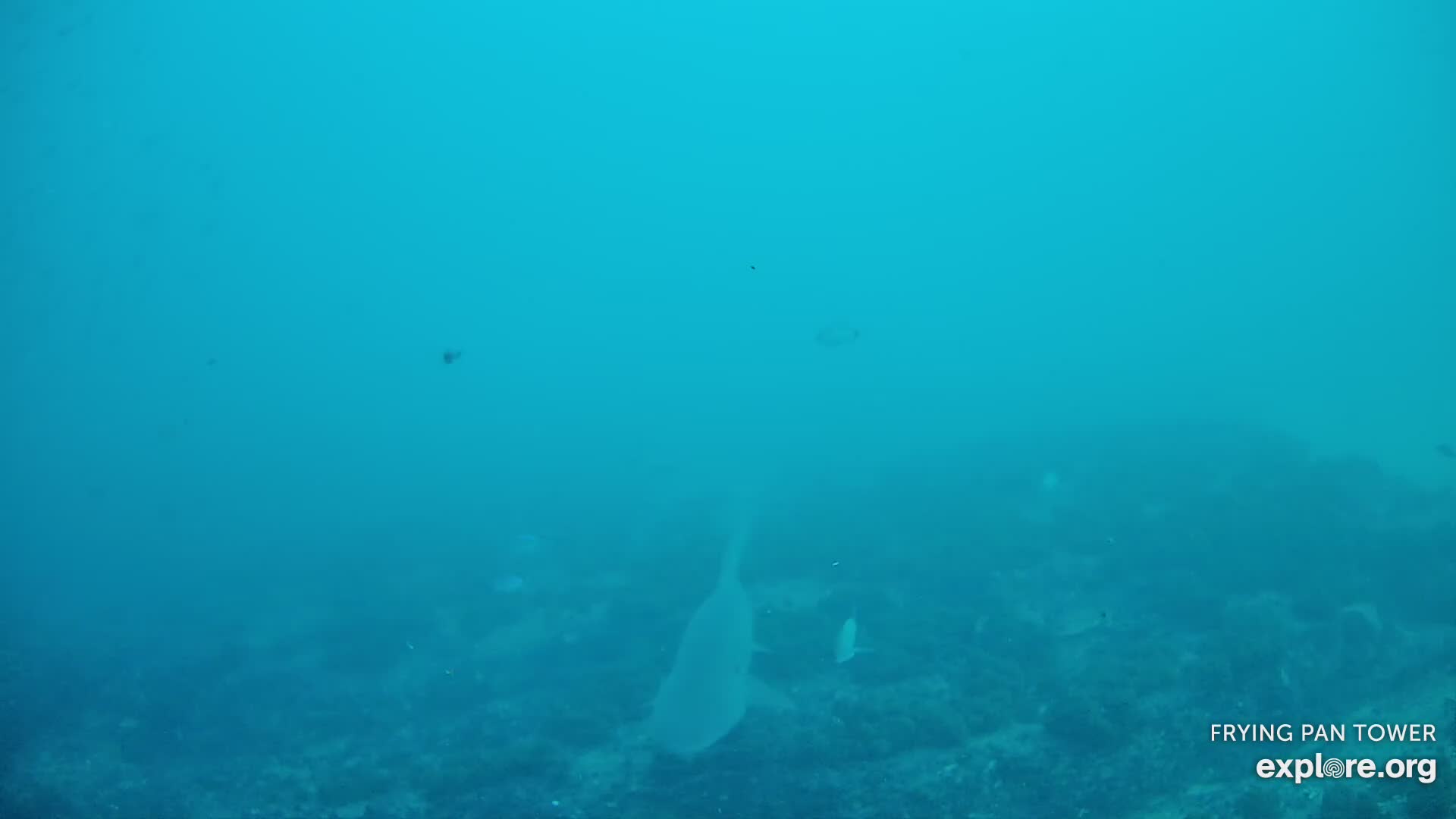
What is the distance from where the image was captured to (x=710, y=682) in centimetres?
741

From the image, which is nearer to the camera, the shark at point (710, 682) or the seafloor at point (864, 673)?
the shark at point (710, 682)

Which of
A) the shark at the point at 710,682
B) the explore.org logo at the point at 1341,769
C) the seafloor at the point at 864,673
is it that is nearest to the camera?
the shark at the point at 710,682

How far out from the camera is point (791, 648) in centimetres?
1098

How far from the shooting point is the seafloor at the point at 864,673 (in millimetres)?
7961

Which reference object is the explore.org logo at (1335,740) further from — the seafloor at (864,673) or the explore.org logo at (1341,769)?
the seafloor at (864,673)

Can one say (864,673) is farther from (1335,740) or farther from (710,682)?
(1335,740)

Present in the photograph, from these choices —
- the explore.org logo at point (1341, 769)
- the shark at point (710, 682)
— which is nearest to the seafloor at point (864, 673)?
the explore.org logo at point (1341, 769)

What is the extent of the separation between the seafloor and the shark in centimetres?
111

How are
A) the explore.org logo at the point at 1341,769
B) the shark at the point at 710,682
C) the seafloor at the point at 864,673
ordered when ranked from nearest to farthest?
1. the shark at the point at 710,682
2. the explore.org logo at the point at 1341,769
3. the seafloor at the point at 864,673

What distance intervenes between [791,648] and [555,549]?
25.8 feet

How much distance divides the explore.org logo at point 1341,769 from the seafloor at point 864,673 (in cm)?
12

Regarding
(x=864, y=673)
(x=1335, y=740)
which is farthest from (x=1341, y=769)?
(x=864, y=673)

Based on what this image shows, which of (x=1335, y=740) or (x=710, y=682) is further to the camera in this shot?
(x=1335, y=740)

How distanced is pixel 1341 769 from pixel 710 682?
18.5 feet
